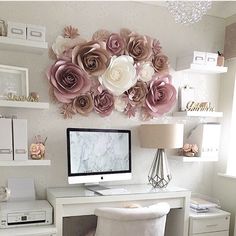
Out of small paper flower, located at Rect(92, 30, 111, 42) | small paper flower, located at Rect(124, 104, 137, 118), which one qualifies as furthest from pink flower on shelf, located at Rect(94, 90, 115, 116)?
small paper flower, located at Rect(92, 30, 111, 42)

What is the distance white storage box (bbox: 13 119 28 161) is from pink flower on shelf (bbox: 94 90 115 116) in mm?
640

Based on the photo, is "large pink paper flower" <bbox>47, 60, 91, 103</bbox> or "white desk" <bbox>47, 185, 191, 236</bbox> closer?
"white desk" <bbox>47, 185, 191, 236</bbox>

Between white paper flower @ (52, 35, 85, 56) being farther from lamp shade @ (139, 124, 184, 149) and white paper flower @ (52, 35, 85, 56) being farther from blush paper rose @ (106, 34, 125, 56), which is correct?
lamp shade @ (139, 124, 184, 149)

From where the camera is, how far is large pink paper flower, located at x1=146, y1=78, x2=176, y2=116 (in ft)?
8.63

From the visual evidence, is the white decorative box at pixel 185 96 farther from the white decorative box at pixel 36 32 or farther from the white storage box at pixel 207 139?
the white decorative box at pixel 36 32

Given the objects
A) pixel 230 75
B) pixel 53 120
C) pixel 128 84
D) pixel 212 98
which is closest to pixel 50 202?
pixel 53 120

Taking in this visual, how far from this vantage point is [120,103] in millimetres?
2561

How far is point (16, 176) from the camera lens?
2301 millimetres

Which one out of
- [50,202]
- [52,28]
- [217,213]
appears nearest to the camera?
[50,202]

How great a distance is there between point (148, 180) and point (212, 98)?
3.54 ft

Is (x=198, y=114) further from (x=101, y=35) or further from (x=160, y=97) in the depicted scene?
(x=101, y=35)

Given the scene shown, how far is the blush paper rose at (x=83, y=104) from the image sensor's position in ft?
7.92

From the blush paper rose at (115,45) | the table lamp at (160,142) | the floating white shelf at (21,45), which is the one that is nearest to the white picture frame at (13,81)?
the floating white shelf at (21,45)

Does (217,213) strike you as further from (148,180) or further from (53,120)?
(53,120)
